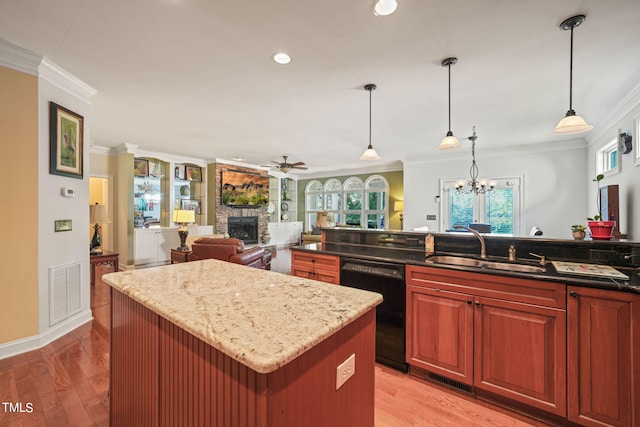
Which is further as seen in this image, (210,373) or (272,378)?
(210,373)

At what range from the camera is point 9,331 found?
7.78 feet

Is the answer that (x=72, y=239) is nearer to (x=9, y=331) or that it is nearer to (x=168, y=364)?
(x=9, y=331)

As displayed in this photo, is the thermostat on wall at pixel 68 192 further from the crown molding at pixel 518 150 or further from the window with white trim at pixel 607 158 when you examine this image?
the window with white trim at pixel 607 158

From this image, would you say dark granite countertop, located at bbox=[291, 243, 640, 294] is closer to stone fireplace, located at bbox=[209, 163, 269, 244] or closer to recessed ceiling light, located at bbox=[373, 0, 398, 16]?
recessed ceiling light, located at bbox=[373, 0, 398, 16]

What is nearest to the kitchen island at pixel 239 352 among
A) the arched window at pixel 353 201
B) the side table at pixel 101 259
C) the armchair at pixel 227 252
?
the armchair at pixel 227 252

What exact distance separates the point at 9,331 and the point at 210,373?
2908 millimetres

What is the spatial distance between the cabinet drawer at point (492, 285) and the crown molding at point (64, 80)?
12.2ft

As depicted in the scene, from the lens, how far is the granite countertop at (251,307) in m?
0.71

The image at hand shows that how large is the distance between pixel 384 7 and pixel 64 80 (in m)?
3.16

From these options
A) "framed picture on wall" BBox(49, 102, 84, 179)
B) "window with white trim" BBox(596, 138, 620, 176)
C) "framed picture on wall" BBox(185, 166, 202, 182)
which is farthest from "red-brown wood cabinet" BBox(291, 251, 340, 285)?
"framed picture on wall" BBox(185, 166, 202, 182)

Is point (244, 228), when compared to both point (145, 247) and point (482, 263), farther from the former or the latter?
point (482, 263)

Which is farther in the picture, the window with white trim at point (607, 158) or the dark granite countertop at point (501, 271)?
the window with white trim at point (607, 158)

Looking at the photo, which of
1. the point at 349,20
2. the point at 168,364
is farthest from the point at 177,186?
the point at 168,364

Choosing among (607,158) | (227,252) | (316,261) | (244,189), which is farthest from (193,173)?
(607,158)
